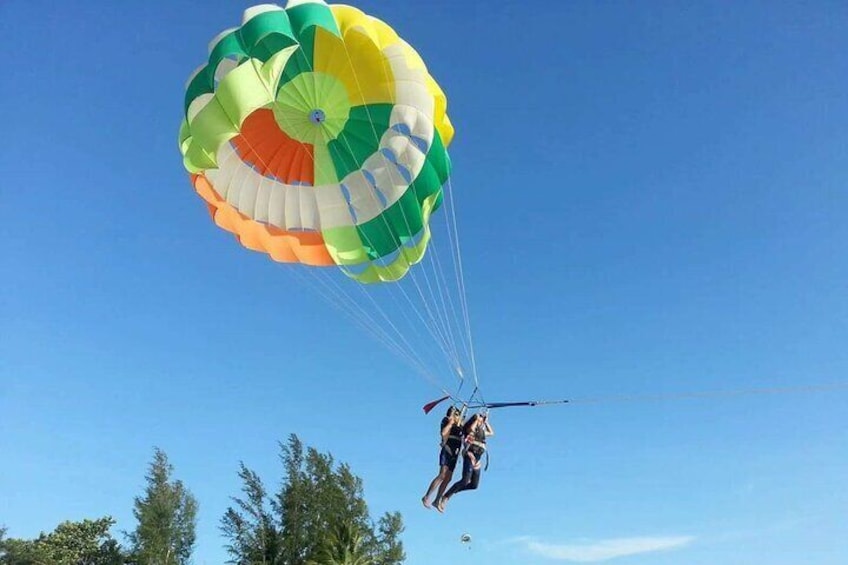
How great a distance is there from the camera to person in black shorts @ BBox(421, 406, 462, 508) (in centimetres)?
957

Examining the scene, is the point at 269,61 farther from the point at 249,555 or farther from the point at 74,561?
the point at 74,561

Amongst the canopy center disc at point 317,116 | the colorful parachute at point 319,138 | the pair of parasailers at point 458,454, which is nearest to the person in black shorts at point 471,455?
the pair of parasailers at point 458,454

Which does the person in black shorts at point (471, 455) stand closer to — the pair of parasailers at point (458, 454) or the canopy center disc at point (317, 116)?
the pair of parasailers at point (458, 454)

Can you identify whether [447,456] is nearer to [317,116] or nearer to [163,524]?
[317,116]

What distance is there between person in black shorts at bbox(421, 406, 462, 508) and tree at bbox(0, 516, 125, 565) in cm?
3526

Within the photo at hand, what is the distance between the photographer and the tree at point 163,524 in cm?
2966

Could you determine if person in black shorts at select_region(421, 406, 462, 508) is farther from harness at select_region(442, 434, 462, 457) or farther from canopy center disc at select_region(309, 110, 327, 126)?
canopy center disc at select_region(309, 110, 327, 126)

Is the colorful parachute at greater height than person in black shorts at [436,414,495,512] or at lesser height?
greater

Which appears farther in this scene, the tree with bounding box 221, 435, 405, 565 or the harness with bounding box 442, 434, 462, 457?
the tree with bounding box 221, 435, 405, 565

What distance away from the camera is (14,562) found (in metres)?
40.3

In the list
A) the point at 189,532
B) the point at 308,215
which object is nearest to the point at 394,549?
the point at 189,532

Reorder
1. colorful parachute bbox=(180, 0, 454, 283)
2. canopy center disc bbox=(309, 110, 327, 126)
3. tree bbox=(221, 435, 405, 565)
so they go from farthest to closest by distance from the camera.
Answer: tree bbox=(221, 435, 405, 565), canopy center disc bbox=(309, 110, 327, 126), colorful parachute bbox=(180, 0, 454, 283)

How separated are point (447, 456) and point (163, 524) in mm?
25153

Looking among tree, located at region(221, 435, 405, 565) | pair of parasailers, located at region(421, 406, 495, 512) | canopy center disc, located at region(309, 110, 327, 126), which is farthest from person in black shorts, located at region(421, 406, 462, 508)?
tree, located at region(221, 435, 405, 565)
